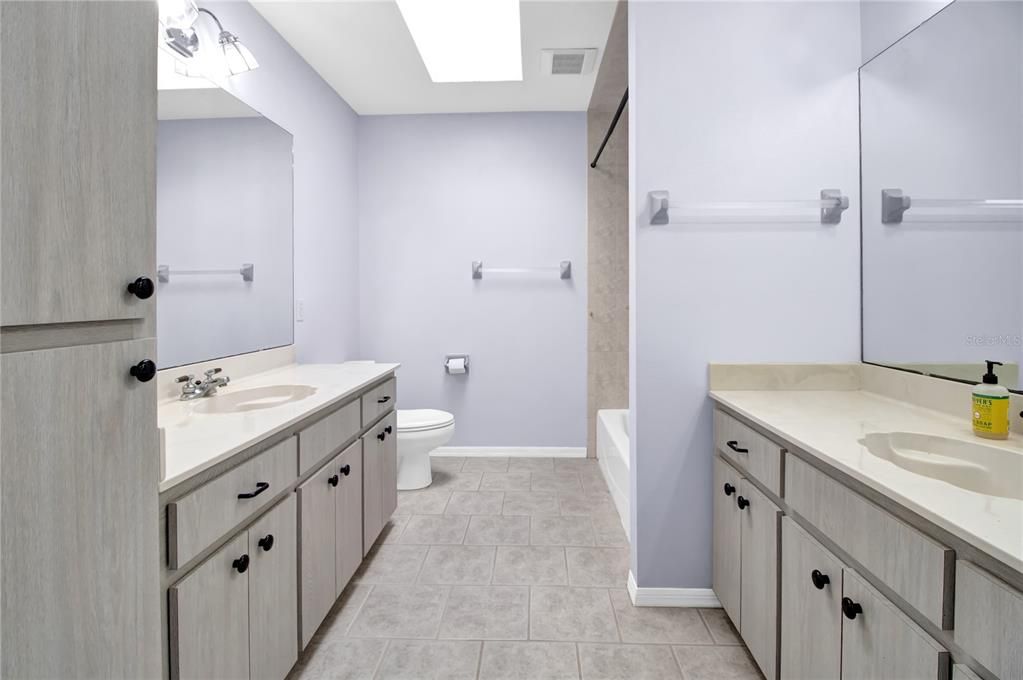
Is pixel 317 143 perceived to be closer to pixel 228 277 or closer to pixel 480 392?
pixel 228 277

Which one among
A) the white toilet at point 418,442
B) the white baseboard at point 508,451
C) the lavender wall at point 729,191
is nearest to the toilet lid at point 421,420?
the white toilet at point 418,442

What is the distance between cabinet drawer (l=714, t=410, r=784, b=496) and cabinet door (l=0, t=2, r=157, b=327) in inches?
56.8

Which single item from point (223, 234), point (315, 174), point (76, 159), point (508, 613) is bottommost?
point (508, 613)

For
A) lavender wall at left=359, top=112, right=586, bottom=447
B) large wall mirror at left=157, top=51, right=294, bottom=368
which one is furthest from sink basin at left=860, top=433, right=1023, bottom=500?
lavender wall at left=359, top=112, right=586, bottom=447

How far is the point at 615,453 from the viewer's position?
2967 millimetres

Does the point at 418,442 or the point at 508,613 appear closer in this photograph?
the point at 508,613

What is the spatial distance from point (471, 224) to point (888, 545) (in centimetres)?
336

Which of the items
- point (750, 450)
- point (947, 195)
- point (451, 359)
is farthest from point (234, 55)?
point (947, 195)

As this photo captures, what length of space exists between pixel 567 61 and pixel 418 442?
238 cm

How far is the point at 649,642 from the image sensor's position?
179 centimetres

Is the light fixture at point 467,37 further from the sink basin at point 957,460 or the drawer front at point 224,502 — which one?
the sink basin at point 957,460

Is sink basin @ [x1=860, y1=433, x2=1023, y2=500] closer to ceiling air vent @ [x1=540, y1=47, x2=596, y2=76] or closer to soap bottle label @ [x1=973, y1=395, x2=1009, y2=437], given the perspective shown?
soap bottle label @ [x1=973, y1=395, x2=1009, y2=437]

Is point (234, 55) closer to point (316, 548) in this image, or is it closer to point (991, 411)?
point (316, 548)

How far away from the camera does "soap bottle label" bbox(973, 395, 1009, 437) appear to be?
125cm
